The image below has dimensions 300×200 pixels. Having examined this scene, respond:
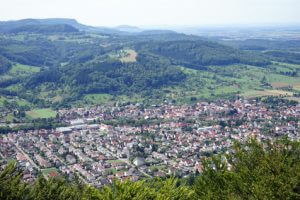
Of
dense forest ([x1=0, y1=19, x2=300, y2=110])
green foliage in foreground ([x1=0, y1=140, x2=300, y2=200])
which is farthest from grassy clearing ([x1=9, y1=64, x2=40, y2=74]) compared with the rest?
green foliage in foreground ([x1=0, y1=140, x2=300, y2=200])

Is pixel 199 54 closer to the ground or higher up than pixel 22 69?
higher up

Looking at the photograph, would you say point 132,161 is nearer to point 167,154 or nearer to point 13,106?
point 167,154

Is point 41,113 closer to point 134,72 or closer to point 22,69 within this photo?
point 134,72

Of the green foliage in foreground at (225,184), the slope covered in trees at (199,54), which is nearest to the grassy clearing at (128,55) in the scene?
the slope covered in trees at (199,54)

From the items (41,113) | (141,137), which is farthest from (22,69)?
(141,137)

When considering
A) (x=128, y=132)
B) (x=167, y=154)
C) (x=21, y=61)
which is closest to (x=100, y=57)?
(x=21, y=61)

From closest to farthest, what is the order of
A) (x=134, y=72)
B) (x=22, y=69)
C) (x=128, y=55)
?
(x=134, y=72), (x=22, y=69), (x=128, y=55)
